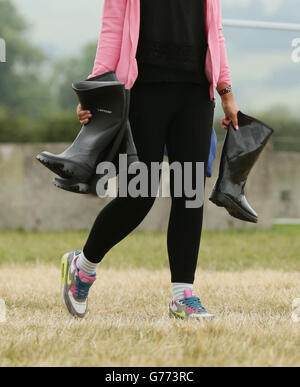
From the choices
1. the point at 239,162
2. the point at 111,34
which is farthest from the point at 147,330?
the point at 111,34

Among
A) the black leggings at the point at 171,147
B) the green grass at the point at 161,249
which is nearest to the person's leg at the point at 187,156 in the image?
the black leggings at the point at 171,147

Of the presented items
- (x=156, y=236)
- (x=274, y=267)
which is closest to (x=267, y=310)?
(x=274, y=267)

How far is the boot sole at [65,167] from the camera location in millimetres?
2564

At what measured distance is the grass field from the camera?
2.10 m

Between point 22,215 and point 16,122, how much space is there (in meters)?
16.2

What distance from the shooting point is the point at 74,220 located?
7.61 meters

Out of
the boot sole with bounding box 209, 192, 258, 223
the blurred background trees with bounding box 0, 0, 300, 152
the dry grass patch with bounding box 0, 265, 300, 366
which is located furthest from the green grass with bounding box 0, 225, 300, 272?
the blurred background trees with bounding box 0, 0, 300, 152

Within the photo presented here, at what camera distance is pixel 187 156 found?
2805mm

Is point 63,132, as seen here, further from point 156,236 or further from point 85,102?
point 85,102

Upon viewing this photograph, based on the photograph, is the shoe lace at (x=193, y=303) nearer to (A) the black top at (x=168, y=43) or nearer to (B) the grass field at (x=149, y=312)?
(B) the grass field at (x=149, y=312)

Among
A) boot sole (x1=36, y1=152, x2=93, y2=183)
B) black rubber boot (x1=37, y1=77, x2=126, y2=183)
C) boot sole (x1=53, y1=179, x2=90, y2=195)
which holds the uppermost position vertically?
black rubber boot (x1=37, y1=77, x2=126, y2=183)

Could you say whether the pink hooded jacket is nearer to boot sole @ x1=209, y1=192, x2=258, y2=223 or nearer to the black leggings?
the black leggings

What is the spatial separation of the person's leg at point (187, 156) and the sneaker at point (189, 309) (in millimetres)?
33

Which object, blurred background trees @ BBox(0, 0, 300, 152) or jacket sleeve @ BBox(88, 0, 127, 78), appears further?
blurred background trees @ BBox(0, 0, 300, 152)
